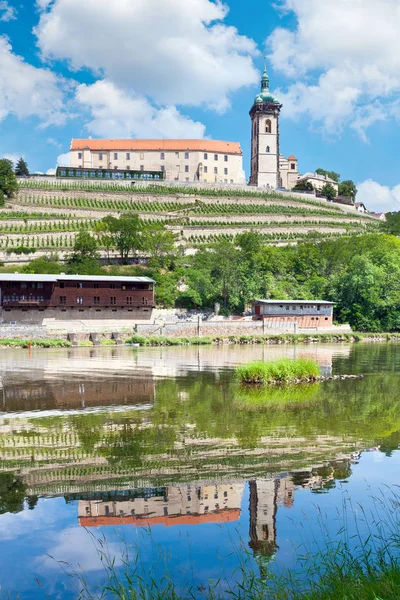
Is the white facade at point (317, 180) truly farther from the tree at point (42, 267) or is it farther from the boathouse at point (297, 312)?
the tree at point (42, 267)

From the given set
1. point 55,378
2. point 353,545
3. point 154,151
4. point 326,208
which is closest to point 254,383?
point 55,378

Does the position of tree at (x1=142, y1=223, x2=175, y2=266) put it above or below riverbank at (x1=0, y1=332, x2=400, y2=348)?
above

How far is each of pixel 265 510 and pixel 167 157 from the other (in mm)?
99599

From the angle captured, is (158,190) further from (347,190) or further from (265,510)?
(265,510)

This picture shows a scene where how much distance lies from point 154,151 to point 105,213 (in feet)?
90.8

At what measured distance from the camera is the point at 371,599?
4996mm

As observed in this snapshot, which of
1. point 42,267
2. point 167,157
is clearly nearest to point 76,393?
point 42,267

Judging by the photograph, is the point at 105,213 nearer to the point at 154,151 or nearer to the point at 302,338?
the point at 154,151

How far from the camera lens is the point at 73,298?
47875 mm

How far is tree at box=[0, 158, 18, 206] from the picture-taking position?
7900 cm

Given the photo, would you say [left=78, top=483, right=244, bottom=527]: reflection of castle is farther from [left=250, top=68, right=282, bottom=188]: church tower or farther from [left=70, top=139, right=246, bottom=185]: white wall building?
[left=250, top=68, right=282, bottom=188]: church tower

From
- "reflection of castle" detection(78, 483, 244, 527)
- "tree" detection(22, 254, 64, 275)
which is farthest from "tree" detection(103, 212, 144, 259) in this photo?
"reflection of castle" detection(78, 483, 244, 527)

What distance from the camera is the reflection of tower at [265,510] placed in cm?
695

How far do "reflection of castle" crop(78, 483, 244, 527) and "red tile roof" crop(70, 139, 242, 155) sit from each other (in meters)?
97.8
